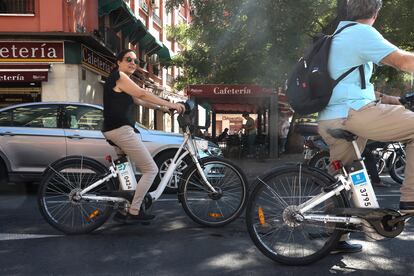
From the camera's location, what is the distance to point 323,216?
354cm

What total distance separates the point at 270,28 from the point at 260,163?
3.92 metres

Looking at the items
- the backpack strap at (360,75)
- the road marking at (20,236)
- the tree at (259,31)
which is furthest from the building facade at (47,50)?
the backpack strap at (360,75)

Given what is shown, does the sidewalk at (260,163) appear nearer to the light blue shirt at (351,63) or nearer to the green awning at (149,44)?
the light blue shirt at (351,63)

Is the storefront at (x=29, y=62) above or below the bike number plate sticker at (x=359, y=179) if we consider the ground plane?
above

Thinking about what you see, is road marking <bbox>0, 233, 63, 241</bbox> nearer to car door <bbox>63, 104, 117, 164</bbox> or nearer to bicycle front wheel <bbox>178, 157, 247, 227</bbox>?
bicycle front wheel <bbox>178, 157, 247, 227</bbox>

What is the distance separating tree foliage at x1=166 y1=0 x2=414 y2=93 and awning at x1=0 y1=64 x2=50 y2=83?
13.8 ft

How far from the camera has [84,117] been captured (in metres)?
8.05

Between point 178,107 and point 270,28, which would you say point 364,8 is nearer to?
point 178,107

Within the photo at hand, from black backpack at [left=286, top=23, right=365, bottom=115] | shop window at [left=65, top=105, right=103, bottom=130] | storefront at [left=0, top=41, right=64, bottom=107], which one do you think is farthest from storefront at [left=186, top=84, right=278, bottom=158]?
black backpack at [left=286, top=23, right=365, bottom=115]

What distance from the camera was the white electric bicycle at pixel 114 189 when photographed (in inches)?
186

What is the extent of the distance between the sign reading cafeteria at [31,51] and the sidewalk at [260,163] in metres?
6.26

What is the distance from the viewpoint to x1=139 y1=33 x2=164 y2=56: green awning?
22531mm

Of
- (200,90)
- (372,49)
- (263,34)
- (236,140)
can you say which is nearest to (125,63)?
(372,49)

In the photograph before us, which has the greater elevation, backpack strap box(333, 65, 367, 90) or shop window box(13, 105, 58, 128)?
backpack strap box(333, 65, 367, 90)
